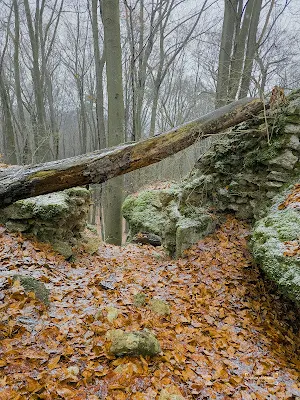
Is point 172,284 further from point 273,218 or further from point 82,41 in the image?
point 82,41

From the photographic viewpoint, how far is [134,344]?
2.86 metres

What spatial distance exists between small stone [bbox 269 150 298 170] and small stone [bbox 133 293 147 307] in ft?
11.3

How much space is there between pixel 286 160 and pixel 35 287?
15.6 feet

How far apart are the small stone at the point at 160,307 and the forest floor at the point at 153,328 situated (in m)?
0.10

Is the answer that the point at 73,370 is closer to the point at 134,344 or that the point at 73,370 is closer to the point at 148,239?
the point at 134,344

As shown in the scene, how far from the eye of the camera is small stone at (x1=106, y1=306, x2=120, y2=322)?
340 cm

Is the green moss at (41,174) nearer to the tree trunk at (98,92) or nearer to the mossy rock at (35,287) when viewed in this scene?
the mossy rock at (35,287)

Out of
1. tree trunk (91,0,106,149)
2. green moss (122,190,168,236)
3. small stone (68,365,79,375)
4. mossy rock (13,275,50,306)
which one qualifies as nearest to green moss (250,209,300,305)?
small stone (68,365,79,375)

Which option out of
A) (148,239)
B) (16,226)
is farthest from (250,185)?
(16,226)

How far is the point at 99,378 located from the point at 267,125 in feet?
16.2

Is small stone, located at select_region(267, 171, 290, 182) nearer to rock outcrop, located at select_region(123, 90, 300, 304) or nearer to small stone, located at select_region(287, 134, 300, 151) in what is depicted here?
rock outcrop, located at select_region(123, 90, 300, 304)

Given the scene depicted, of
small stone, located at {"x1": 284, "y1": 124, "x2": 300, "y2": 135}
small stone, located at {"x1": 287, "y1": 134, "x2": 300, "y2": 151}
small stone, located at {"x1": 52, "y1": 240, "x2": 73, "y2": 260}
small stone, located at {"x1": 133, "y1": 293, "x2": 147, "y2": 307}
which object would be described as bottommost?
small stone, located at {"x1": 133, "y1": 293, "x2": 147, "y2": 307}

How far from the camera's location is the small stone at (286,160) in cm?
500

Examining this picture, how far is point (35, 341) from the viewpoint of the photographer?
289 centimetres
